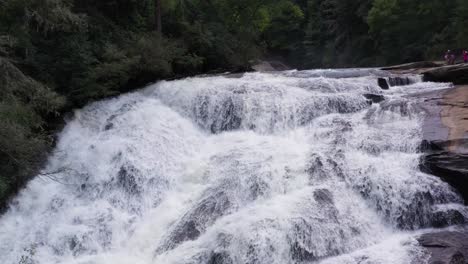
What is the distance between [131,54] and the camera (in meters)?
19.0

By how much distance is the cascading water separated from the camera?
372 inches

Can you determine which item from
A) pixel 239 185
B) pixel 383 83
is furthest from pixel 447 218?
pixel 383 83

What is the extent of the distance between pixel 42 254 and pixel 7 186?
7.22 ft

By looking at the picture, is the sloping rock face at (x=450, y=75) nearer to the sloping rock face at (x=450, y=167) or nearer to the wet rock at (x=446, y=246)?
the sloping rock face at (x=450, y=167)

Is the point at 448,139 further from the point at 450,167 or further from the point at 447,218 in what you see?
the point at 447,218

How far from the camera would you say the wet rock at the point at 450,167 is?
1036cm

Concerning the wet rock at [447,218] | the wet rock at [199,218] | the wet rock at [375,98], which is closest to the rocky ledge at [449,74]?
the wet rock at [375,98]

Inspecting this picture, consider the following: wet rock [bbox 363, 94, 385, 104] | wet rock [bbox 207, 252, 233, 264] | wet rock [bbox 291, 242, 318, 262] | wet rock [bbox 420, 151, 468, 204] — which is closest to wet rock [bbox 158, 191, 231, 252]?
wet rock [bbox 207, 252, 233, 264]

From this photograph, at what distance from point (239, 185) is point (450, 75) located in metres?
9.43

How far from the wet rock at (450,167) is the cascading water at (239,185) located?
0.70 feet

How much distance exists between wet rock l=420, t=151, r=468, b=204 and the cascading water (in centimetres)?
21

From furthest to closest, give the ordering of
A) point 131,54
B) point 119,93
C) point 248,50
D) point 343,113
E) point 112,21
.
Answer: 1. point 248,50
2. point 112,21
3. point 131,54
4. point 119,93
5. point 343,113

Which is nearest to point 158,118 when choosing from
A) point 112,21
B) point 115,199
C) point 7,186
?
point 115,199

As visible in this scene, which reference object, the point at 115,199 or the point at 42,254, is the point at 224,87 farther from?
the point at 42,254
